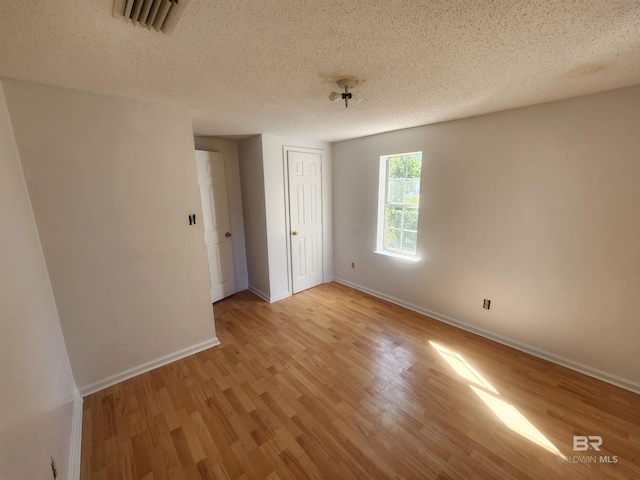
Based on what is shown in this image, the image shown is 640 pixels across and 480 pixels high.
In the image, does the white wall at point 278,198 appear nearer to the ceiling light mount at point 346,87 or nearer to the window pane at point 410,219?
the window pane at point 410,219

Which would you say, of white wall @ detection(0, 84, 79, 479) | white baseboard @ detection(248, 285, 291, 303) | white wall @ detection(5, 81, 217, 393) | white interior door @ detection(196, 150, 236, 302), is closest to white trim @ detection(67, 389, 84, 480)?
white wall @ detection(0, 84, 79, 479)

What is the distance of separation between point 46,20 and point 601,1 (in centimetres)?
212

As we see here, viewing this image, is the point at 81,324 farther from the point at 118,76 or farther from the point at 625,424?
the point at 625,424

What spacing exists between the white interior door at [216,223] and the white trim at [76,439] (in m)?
1.72

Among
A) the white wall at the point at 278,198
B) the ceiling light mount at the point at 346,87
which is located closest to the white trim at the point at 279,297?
the white wall at the point at 278,198

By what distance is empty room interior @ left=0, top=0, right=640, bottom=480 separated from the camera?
1101mm

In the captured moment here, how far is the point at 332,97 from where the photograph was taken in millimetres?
1687

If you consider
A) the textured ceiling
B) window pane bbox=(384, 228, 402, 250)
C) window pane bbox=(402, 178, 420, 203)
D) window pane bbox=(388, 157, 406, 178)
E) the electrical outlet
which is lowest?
the electrical outlet

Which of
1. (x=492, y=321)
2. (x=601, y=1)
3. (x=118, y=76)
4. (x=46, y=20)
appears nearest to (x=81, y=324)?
(x=118, y=76)

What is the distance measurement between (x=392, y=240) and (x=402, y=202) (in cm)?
53

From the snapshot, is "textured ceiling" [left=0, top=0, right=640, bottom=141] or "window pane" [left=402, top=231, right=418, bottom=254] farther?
"window pane" [left=402, top=231, right=418, bottom=254]

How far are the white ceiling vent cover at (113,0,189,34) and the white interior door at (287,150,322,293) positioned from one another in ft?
7.63

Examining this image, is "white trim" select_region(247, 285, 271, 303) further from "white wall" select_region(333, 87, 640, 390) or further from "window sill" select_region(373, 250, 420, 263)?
"white wall" select_region(333, 87, 640, 390)

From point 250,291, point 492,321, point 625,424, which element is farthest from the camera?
point 250,291
